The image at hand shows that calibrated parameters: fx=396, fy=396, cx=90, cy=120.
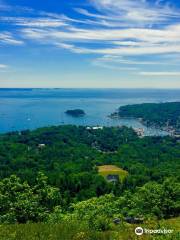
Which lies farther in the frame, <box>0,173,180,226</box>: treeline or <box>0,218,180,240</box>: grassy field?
<box>0,173,180,226</box>: treeline

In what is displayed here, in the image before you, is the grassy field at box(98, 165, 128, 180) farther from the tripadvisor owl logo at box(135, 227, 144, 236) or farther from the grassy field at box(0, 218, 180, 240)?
the tripadvisor owl logo at box(135, 227, 144, 236)

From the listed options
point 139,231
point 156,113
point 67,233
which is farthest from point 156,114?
point 67,233

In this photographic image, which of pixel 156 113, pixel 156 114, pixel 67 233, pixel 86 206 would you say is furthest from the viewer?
pixel 156 113

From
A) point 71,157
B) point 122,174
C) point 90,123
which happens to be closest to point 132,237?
point 122,174

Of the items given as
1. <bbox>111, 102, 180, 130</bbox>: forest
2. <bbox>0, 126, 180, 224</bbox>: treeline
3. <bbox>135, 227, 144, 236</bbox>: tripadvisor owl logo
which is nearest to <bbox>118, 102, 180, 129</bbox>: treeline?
<bbox>111, 102, 180, 130</bbox>: forest

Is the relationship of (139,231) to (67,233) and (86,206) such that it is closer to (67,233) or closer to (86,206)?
(67,233)

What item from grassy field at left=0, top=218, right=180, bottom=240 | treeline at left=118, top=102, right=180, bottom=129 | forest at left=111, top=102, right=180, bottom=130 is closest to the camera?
grassy field at left=0, top=218, right=180, bottom=240
